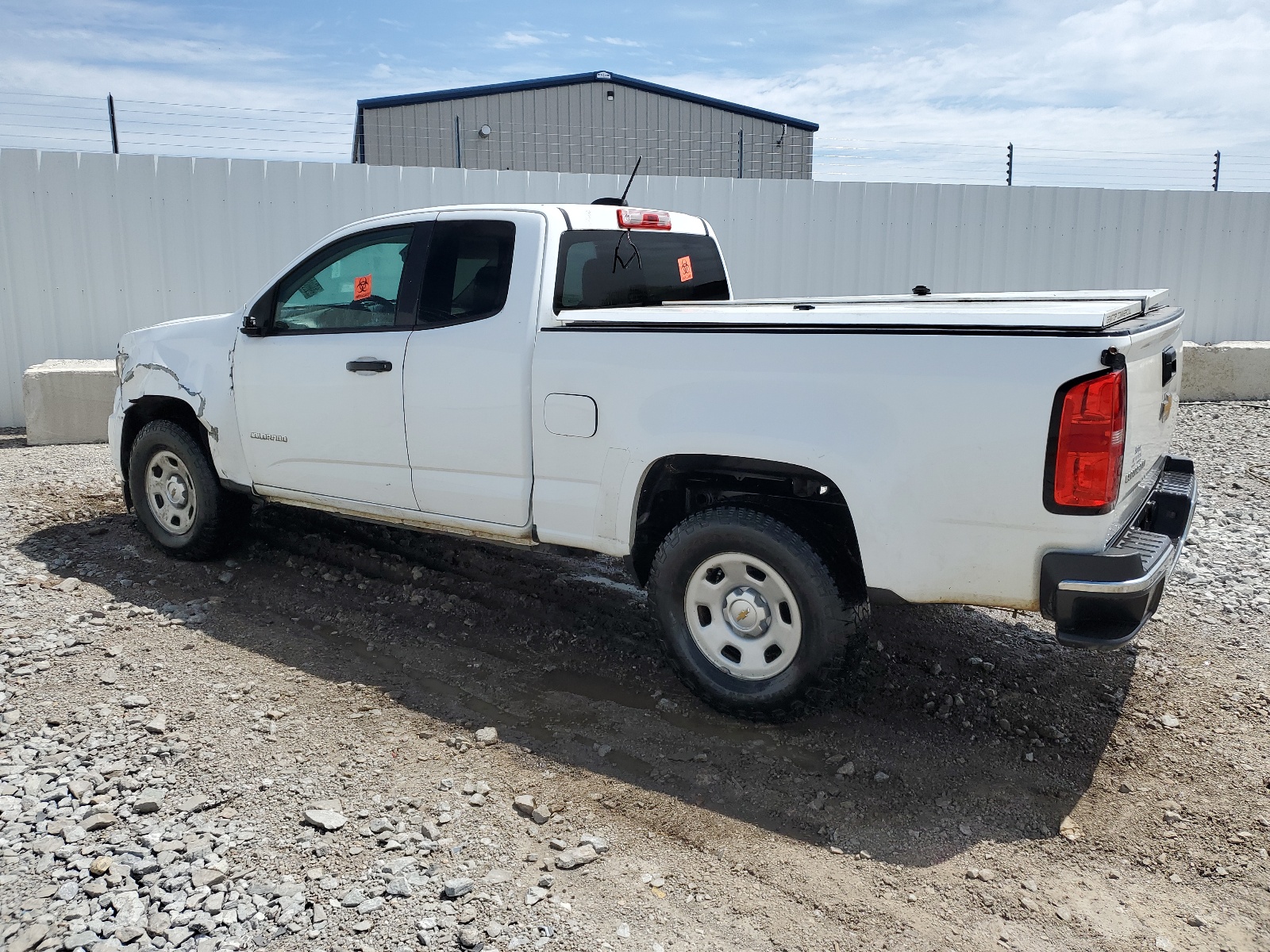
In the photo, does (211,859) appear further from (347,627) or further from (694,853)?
(347,627)

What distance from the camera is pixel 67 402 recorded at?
916 centimetres

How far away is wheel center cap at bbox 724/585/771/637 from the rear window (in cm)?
150

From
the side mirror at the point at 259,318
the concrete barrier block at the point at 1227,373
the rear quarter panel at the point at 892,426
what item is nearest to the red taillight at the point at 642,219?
the rear quarter panel at the point at 892,426

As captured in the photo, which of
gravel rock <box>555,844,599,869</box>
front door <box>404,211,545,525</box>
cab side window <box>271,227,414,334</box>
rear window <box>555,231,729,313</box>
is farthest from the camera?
cab side window <box>271,227,414,334</box>

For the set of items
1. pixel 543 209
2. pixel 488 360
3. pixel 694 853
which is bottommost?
pixel 694 853

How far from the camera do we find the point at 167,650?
4566 mm

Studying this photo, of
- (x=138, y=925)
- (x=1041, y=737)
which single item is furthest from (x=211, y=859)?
(x=1041, y=737)

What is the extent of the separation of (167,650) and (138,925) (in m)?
2.07

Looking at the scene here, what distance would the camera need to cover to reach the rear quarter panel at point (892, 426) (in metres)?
3.13

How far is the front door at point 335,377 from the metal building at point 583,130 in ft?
44.6

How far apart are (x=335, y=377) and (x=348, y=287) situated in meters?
0.49

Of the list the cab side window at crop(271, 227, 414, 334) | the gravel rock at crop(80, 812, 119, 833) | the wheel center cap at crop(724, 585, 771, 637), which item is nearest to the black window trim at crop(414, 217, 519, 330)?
the cab side window at crop(271, 227, 414, 334)

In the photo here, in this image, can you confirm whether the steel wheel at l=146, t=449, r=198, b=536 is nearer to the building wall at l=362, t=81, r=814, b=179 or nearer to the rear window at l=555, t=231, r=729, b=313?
the rear window at l=555, t=231, r=729, b=313

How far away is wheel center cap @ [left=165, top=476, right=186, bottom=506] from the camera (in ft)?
18.8
